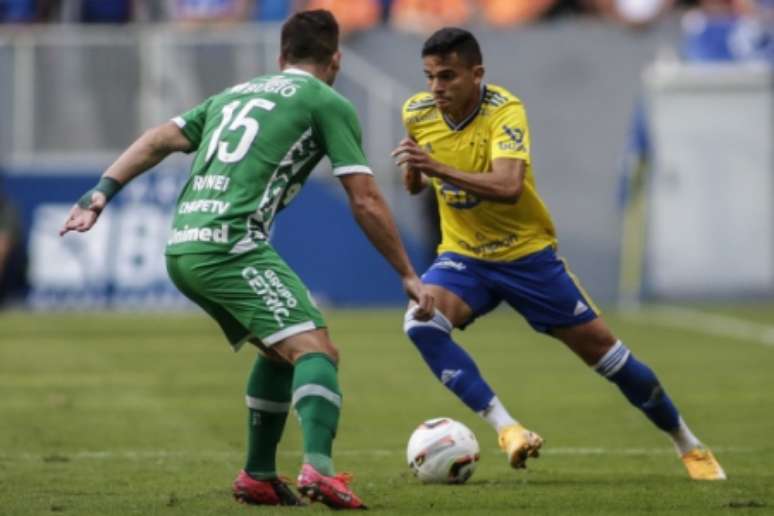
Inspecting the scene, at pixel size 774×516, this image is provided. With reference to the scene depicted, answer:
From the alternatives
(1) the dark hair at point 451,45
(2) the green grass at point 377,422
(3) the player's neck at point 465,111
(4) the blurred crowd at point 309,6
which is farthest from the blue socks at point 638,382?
(4) the blurred crowd at point 309,6

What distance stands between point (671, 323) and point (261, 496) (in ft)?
45.9

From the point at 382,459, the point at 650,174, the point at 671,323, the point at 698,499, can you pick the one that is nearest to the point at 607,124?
the point at 650,174

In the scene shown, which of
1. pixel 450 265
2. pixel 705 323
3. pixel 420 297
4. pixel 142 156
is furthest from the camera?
pixel 705 323

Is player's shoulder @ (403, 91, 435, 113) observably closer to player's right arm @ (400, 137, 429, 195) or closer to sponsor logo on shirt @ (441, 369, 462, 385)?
player's right arm @ (400, 137, 429, 195)

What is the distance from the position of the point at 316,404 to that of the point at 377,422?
4797mm

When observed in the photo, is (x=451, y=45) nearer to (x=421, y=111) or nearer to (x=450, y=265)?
(x=421, y=111)

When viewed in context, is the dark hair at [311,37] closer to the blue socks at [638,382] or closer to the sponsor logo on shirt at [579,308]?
the sponsor logo on shirt at [579,308]

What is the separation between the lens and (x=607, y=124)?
27.0 metres

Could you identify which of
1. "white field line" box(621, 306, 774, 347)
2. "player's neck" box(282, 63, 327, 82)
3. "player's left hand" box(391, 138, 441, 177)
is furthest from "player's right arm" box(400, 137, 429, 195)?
"white field line" box(621, 306, 774, 347)

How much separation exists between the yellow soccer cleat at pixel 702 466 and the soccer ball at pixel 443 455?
1160 millimetres

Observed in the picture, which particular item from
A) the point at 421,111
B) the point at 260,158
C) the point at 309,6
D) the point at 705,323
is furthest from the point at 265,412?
the point at 309,6

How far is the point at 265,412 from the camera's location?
27.4 feet

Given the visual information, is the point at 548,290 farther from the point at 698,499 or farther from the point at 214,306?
the point at 214,306

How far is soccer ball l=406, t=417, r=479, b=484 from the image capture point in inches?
357
